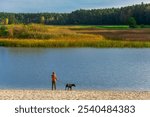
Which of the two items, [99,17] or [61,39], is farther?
[99,17]

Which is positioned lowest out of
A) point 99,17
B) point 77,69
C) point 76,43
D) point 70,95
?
point 99,17

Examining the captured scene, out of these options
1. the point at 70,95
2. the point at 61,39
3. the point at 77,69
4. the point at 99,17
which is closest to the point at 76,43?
the point at 61,39

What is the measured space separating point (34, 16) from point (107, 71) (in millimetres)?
115489

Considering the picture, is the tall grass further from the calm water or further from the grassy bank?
the calm water

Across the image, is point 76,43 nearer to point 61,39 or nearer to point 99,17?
point 61,39

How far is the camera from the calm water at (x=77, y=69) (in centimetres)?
2912

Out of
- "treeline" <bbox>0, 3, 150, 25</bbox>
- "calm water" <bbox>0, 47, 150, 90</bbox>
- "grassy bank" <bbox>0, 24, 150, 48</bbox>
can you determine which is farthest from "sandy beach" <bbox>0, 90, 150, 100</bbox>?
"treeline" <bbox>0, 3, 150, 25</bbox>

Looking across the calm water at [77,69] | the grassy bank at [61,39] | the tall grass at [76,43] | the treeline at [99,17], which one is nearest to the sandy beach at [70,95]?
the calm water at [77,69]

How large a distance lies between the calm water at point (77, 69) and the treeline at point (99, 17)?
5831 cm

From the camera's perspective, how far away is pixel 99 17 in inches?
4978

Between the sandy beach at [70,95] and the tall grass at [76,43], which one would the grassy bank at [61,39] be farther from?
the sandy beach at [70,95]

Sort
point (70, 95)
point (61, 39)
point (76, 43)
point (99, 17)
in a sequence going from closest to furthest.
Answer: point (70, 95) → point (76, 43) → point (61, 39) → point (99, 17)

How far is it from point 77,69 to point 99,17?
90.2 meters

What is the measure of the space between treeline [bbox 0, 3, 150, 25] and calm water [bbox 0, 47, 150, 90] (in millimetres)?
58305
